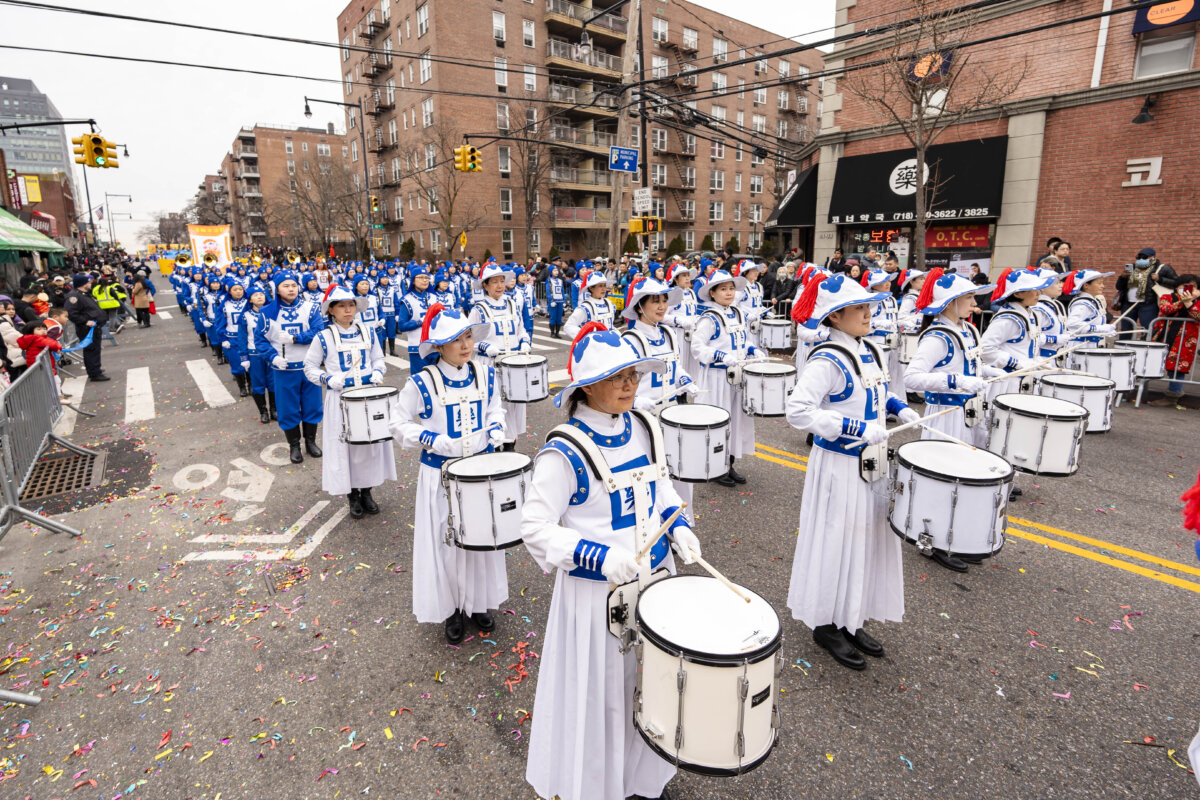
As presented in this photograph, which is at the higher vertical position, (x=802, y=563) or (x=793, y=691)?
(x=802, y=563)

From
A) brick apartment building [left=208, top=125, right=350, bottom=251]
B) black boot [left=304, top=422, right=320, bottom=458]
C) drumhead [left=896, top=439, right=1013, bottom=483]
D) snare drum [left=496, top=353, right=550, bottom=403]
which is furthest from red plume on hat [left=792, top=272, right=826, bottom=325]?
brick apartment building [left=208, top=125, right=350, bottom=251]

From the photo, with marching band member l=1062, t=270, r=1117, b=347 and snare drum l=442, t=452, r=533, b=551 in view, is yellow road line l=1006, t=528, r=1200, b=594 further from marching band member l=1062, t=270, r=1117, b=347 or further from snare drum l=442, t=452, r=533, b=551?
snare drum l=442, t=452, r=533, b=551

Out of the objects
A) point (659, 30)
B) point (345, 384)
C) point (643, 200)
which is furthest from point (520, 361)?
point (659, 30)

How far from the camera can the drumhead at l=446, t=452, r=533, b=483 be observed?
11.7 ft

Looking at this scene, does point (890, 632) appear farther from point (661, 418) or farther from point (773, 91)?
point (773, 91)

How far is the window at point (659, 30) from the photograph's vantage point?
161ft

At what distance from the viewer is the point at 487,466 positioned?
3881 mm

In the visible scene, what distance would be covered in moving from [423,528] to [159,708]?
6.11 ft

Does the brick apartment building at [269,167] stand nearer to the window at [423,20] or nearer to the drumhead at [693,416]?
the window at [423,20]

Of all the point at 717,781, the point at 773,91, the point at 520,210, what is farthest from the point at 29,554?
the point at 773,91

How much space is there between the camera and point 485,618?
4.42 metres

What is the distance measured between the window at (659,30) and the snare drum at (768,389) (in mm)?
51270

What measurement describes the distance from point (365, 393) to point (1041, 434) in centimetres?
563

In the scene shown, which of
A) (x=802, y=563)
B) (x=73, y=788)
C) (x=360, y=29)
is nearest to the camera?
(x=73, y=788)
